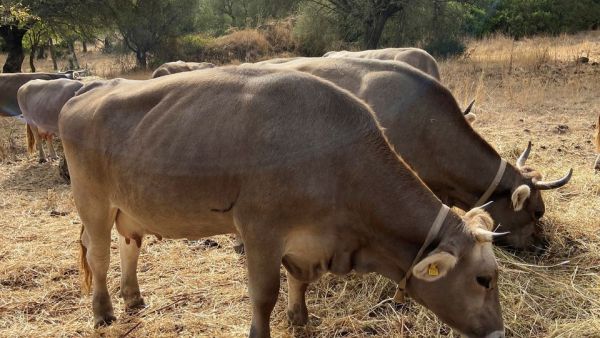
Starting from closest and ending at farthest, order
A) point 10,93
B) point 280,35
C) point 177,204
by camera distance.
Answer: point 177,204, point 10,93, point 280,35

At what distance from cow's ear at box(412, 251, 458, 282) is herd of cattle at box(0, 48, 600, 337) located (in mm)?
11

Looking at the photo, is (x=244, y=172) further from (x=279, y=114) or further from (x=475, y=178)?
(x=475, y=178)

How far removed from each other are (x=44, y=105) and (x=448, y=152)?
8369 millimetres

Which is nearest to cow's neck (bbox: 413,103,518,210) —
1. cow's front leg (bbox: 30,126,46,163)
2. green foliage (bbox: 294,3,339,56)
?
cow's front leg (bbox: 30,126,46,163)

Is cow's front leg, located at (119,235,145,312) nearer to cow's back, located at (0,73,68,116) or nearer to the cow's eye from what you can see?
the cow's eye

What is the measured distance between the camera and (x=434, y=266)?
3154 mm

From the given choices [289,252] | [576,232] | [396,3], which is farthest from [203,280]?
[396,3]

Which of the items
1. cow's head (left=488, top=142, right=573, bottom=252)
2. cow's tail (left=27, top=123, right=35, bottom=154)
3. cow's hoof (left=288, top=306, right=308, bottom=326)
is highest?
cow's head (left=488, top=142, right=573, bottom=252)

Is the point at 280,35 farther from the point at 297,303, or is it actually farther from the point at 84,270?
the point at 297,303

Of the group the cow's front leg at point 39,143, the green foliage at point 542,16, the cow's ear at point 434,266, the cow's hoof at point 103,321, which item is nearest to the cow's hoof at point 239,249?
the cow's hoof at point 103,321

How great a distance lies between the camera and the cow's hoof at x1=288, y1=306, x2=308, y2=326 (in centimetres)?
459

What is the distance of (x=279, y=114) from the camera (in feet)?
11.5

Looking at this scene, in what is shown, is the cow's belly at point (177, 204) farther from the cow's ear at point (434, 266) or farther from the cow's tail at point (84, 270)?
the cow's ear at point (434, 266)

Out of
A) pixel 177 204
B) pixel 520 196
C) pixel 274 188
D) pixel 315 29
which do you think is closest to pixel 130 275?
pixel 177 204
